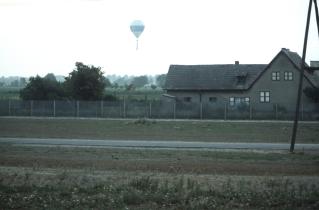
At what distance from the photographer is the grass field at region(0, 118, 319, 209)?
11695mm

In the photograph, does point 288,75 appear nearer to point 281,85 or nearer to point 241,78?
point 281,85

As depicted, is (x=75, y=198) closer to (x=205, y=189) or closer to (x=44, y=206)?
(x=44, y=206)

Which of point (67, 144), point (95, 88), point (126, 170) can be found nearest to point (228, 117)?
point (95, 88)

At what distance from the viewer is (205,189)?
12984 millimetres

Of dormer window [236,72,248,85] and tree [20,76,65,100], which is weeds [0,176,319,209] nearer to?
tree [20,76,65,100]

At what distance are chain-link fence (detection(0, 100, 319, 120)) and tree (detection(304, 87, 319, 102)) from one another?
4037 millimetres

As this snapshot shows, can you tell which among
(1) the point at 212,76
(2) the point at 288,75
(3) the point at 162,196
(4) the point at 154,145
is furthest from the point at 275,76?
(3) the point at 162,196

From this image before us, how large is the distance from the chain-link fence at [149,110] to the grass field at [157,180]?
29.5 m

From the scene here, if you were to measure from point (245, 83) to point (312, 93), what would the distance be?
26.9ft

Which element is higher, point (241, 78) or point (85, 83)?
point (241, 78)

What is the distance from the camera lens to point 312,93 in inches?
2179

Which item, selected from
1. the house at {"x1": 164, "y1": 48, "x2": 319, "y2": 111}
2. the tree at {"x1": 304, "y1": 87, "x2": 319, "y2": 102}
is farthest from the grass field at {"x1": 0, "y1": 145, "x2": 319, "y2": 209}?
the tree at {"x1": 304, "y1": 87, "x2": 319, "y2": 102}

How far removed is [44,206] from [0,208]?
943mm

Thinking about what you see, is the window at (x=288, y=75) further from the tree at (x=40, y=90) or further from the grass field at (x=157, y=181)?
the grass field at (x=157, y=181)
